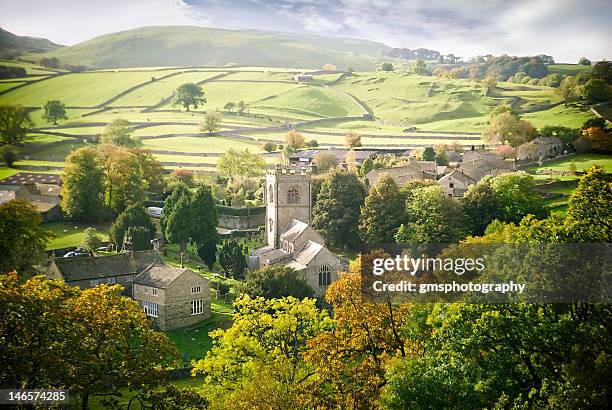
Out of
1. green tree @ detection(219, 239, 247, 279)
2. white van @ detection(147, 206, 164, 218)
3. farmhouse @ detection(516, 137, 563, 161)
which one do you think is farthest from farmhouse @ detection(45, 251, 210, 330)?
farmhouse @ detection(516, 137, 563, 161)

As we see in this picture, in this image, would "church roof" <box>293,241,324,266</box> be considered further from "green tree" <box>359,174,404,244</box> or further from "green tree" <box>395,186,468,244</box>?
"green tree" <box>359,174,404,244</box>

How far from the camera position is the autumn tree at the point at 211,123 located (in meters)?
103

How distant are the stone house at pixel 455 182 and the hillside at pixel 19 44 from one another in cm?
4941

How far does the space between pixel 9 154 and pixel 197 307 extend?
42.5m

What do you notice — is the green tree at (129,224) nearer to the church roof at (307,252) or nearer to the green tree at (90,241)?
the green tree at (90,241)

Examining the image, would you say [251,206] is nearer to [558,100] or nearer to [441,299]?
[441,299]

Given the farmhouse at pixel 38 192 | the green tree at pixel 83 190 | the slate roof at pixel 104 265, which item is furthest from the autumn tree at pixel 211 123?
the slate roof at pixel 104 265

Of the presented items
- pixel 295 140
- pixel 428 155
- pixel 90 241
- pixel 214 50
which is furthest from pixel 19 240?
pixel 214 50

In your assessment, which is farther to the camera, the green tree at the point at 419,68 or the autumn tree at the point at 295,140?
the green tree at the point at 419,68

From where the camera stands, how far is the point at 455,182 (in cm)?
6075

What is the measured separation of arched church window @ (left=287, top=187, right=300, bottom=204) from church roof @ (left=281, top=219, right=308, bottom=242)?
1520mm

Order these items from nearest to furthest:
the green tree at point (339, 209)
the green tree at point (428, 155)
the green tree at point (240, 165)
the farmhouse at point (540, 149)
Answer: the green tree at point (339, 209)
the farmhouse at point (540, 149)
the green tree at point (428, 155)
the green tree at point (240, 165)

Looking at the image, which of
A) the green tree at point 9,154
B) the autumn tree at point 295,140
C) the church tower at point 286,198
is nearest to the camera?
the church tower at point 286,198

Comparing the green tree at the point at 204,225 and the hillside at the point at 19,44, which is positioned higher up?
the hillside at the point at 19,44
